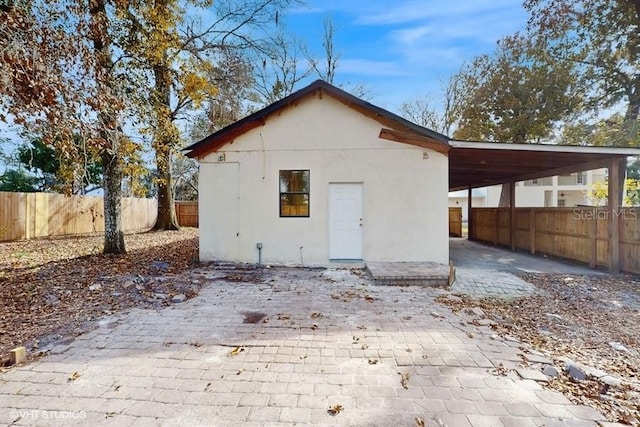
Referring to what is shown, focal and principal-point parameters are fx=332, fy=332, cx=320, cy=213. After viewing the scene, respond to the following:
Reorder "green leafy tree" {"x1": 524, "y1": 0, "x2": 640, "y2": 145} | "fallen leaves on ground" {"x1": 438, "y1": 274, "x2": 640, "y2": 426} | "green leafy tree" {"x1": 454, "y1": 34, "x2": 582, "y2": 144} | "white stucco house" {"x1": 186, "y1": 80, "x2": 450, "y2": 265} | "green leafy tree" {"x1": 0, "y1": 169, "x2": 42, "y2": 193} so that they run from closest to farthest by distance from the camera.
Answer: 1. "fallen leaves on ground" {"x1": 438, "y1": 274, "x2": 640, "y2": 426}
2. "white stucco house" {"x1": 186, "y1": 80, "x2": 450, "y2": 265}
3. "green leafy tree" {"x1": 524, "y1": 0, "x2": 640, "y2": 145}
4. "green leafy tree" {"x1": 454, "y1": 34, "x2": 582, "y2": 144}
5. "green leafy tree" {"x1": 0, "y1": 169, "x2": 42, "y2": 193}

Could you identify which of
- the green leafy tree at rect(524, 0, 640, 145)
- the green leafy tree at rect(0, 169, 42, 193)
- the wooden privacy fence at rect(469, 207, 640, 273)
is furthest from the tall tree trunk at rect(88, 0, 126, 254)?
the green leafy tree at rect(524, 0, 640, 145)

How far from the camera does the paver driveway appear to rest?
8.13ft

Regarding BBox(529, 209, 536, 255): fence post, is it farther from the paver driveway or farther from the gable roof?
the paver driveway

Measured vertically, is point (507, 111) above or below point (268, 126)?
above

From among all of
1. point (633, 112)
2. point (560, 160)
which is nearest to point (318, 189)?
point (560, 160)

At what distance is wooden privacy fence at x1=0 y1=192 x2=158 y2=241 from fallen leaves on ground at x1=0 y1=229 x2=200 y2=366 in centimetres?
205

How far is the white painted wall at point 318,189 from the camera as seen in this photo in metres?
8.23

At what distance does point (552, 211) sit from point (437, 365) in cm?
933

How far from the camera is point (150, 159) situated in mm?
10734

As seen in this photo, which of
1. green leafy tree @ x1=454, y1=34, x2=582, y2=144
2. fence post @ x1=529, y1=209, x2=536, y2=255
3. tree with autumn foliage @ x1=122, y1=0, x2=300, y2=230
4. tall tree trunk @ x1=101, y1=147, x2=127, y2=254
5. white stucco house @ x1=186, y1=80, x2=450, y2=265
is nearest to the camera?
white stucco house @ x1=186, y1=80, x2=450, y2=265

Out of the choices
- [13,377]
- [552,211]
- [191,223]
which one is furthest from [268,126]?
[191,223]

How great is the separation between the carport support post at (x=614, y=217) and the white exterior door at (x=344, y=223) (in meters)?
6.14

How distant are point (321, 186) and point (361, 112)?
2.08 meters

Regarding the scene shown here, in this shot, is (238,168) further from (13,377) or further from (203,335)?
(13,377)
